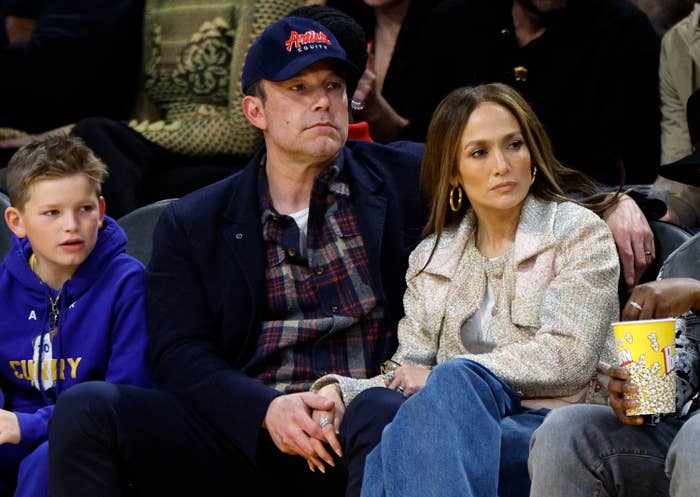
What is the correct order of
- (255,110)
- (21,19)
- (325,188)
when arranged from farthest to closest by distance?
(21,19) → (255,110) → (325,188)

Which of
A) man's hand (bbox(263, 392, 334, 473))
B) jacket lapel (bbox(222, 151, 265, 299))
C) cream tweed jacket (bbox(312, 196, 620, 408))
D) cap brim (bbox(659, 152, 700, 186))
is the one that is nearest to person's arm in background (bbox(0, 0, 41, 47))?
jacket lapel (bbox(222, 151, 265, 299))

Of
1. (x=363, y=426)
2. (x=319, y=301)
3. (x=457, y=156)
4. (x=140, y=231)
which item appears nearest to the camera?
(x=363, y=426)

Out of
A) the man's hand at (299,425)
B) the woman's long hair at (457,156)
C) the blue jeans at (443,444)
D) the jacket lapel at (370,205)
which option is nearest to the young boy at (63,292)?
the man's hand at (299,425)

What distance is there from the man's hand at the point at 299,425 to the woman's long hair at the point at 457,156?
56 centimetres

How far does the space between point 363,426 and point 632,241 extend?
850 millimetres

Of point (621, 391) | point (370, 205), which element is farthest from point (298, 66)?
point (621, 391)

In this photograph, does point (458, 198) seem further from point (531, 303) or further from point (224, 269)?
point (224, 269)

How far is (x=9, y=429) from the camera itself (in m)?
3.35

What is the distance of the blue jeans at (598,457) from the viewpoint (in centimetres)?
266

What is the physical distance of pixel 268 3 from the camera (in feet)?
15.6

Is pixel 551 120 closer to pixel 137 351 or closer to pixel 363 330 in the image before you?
pixel 363 330

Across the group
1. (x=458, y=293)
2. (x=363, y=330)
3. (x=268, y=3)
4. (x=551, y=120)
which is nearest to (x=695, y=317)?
(x=458, y=293)

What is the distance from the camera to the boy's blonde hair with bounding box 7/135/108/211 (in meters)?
3.65

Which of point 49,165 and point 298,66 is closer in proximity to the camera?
point 298,66
